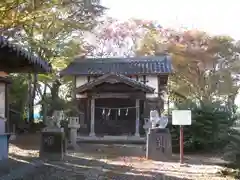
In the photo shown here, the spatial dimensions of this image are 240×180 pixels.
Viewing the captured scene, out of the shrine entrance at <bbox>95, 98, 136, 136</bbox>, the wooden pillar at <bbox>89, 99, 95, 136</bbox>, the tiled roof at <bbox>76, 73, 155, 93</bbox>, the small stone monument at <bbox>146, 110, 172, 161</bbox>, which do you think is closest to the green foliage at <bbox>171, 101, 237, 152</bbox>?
the small stone monument at <bbox>146, 110, 172, 161</bbox>

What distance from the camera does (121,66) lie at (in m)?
23.2

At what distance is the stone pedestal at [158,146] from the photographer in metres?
13.0

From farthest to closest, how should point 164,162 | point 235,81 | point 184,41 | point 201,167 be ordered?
point 235,81 → point 184,41 → point 164,162 → point 201,167

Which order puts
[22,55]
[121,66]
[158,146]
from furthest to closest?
[121,66] → [158,146] → [22,55]

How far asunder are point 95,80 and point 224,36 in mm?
11753

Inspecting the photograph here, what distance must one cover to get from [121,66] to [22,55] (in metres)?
15.8

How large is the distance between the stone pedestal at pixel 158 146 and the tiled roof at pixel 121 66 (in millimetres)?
8285

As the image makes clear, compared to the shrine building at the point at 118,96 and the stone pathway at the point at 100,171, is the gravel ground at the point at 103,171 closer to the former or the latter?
the stone pathway at the point at 100,171

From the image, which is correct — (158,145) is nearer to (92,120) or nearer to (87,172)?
(87,172)

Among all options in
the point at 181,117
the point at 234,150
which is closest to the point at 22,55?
the point at 234,150

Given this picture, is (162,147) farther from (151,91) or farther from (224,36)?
(224,36)

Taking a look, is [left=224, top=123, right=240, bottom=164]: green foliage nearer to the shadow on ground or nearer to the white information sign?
the shadow on ground

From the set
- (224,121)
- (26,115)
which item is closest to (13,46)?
(224,121)

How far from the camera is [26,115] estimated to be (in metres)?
23.6
